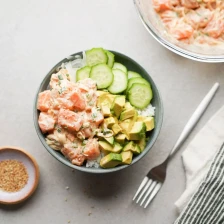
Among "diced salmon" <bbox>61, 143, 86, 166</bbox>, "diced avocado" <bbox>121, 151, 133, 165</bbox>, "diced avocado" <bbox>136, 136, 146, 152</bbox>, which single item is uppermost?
"diced avocado" <bbox>136, 136, 146, 152</bbox>

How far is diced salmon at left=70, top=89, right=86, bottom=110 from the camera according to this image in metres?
2.56

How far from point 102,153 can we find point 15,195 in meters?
0.52

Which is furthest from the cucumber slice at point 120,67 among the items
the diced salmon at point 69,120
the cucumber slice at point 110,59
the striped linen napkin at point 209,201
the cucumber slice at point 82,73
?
the striped linen napkin at point 209,201

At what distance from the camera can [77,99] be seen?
2.57m

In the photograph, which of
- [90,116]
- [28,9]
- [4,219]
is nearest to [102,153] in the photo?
[90,116]

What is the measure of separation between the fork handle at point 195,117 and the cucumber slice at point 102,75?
0.48 meters

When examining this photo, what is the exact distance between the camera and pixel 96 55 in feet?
8.88

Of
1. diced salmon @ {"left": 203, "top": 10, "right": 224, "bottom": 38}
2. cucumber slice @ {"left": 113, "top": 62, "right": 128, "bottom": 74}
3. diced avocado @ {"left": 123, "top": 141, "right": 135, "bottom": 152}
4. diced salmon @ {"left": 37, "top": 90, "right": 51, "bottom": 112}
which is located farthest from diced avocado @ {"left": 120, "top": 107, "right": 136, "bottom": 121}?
diced salmon @ {"left": 203, "top": 10, "right": 224, "bottom": 38}

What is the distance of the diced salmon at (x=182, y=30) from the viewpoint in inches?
109

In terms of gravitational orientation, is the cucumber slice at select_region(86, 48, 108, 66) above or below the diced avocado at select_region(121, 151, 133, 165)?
above

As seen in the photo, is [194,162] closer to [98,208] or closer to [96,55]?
[98,208]

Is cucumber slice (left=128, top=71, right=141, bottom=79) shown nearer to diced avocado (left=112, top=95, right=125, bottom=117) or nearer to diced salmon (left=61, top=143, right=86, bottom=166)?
diced avocado (left=112, top=95, right=125, bottom=117)

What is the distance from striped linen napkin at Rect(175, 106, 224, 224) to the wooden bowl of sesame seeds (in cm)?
75

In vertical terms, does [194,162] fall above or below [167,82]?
below
